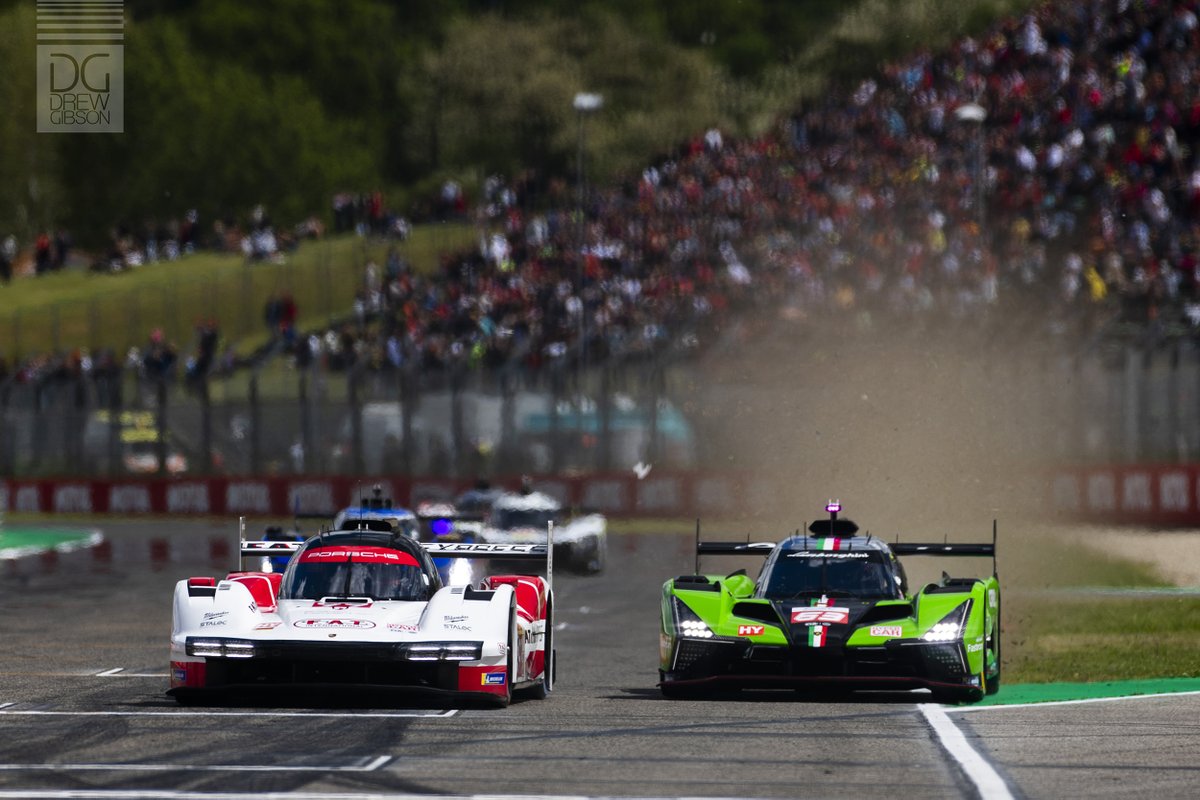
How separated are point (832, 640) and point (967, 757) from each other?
122 inches

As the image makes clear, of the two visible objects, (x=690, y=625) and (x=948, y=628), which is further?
(x=690, y=625)

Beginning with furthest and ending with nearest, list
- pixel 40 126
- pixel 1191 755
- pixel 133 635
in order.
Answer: pixel 40 126
pixel 133 635
pixel 1191 755

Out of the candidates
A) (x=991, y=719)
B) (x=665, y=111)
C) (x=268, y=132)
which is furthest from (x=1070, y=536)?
(x=268, y=132)

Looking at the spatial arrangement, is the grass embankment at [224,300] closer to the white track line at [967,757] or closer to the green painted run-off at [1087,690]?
the green painted run-off at [1087,690]

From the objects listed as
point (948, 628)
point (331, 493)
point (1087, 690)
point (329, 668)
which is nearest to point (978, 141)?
point (331, 493)

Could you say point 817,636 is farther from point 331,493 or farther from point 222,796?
point 331,493

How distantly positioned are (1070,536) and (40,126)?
178ft

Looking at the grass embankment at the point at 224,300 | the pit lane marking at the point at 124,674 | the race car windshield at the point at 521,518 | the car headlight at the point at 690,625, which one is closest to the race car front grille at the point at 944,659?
the car headlight at the point at 690,625

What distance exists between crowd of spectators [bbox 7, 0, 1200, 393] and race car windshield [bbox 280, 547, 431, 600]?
22551 millimetres

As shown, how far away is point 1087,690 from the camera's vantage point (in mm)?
15672

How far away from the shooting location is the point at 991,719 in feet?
43.6

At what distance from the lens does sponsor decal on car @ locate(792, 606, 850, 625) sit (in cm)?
1433

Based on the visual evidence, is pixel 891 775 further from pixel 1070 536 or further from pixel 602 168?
pixel 602 168

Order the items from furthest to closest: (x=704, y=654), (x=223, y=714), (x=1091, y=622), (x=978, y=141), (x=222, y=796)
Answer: (x=978, y=141) < (x=1091, y=622) < (x=704, y=654) < (x=223, y=714) < (x=222, y=796)
